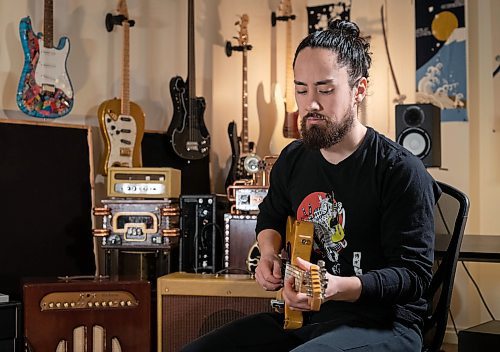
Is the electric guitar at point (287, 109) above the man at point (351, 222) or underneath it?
above

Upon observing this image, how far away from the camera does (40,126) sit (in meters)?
3.19

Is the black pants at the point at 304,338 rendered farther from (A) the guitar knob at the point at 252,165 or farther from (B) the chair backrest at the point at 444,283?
(A) the guitar knob at the point at 252,165

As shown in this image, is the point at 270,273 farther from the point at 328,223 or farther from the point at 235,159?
the point at 235,159

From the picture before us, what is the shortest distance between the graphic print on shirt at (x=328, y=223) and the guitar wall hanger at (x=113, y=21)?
7.00ft

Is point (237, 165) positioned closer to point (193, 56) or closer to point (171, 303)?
point (193, 56)

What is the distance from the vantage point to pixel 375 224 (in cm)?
168

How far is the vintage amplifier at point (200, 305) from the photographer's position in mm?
2555

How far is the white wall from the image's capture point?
3.48 meters

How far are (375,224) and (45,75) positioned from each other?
Result: 1982mm

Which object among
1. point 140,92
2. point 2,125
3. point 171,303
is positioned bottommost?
point 171,303

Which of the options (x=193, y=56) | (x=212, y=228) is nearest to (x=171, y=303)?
(x=212, y=228)

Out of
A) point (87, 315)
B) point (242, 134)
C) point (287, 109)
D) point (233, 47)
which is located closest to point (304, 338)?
point (87, 315)

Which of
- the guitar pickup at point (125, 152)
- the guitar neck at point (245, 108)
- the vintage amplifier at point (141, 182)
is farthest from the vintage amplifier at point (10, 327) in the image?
the guitar neck at point (245, 108)

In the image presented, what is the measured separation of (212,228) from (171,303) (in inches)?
22.8
